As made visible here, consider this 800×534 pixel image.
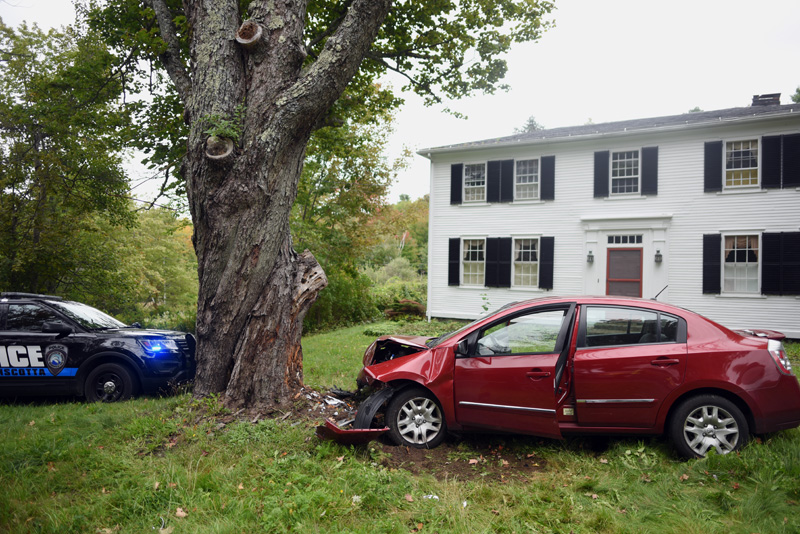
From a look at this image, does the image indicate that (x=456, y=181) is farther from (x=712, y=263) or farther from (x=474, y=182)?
(x=712, y=263)

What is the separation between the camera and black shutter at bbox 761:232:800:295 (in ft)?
46.2

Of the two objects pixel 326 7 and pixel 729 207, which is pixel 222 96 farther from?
pixel 729 207

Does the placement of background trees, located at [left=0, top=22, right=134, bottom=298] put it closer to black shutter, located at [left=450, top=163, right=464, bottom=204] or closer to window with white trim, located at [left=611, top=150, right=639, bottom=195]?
black shutter, located at [left=450, top=163, right=464, bottom=204]

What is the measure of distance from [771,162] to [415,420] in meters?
14.5

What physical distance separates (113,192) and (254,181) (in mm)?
10162

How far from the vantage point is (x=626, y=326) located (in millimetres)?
5105

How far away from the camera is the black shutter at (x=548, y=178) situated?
17.2 metres

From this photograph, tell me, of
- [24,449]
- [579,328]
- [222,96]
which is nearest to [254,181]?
[222,96]

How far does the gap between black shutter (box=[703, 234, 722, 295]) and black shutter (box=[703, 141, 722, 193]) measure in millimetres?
1460

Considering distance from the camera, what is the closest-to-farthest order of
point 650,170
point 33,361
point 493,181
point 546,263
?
1. point 33,361
2. point 650,170
3. point 546,263
4. point 493,181

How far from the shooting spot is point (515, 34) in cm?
899

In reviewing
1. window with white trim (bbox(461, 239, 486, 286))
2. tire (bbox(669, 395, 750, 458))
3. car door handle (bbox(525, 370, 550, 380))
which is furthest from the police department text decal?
window with white trim (bbox(461, 239, 486, 286))

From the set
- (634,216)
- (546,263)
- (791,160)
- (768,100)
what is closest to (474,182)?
(546,263)

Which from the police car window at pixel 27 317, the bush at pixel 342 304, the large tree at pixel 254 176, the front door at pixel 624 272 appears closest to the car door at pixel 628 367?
the large tree at pixel 254 176
